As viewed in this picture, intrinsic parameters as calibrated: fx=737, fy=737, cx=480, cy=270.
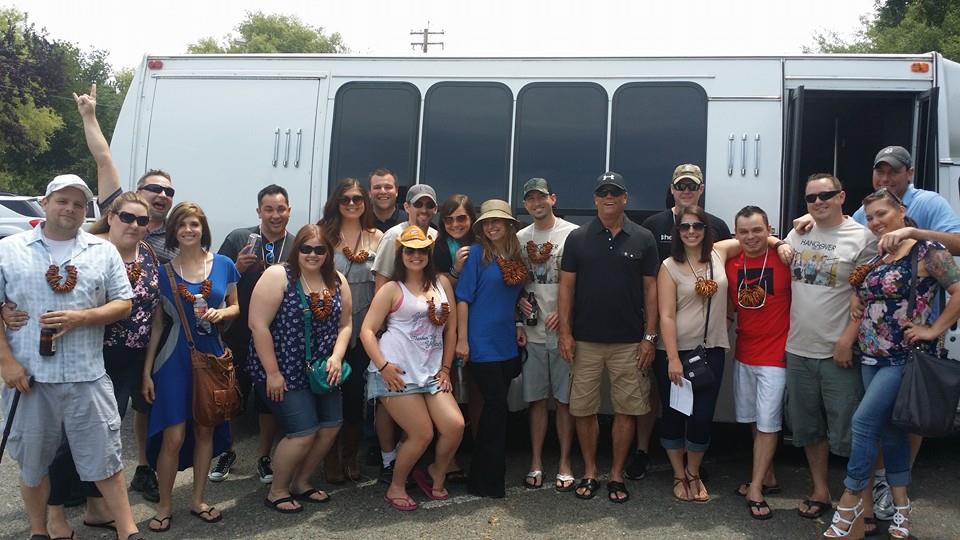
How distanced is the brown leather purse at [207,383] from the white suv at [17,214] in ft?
42.0

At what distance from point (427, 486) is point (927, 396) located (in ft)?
9.29

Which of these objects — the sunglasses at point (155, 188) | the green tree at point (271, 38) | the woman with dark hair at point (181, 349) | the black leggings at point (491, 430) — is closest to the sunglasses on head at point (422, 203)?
the black leggings at point (491, 430)

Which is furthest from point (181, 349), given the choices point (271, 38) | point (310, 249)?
point (271, 38)

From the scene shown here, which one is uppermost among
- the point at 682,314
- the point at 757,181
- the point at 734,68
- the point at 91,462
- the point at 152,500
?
the point at 734,68

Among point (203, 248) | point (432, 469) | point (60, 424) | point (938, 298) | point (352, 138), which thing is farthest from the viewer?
point (352, 138)

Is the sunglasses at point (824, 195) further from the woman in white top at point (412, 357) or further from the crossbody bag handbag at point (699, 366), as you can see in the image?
the woman in white top at point (412, 357)

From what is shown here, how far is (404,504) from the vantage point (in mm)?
4410

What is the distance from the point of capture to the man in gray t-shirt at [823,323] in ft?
13.5

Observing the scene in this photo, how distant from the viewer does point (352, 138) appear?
5.60m

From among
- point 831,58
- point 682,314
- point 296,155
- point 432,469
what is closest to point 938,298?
point 682,314

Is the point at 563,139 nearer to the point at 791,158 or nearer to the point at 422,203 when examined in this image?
the point at 422,203

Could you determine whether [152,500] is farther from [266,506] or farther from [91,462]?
[91,462]

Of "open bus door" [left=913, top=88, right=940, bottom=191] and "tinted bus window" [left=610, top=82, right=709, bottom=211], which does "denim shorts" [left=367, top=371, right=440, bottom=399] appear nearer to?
"tinted bus window" [left=610, top=82, right=709, bottom=211]

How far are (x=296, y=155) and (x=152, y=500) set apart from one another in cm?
261
